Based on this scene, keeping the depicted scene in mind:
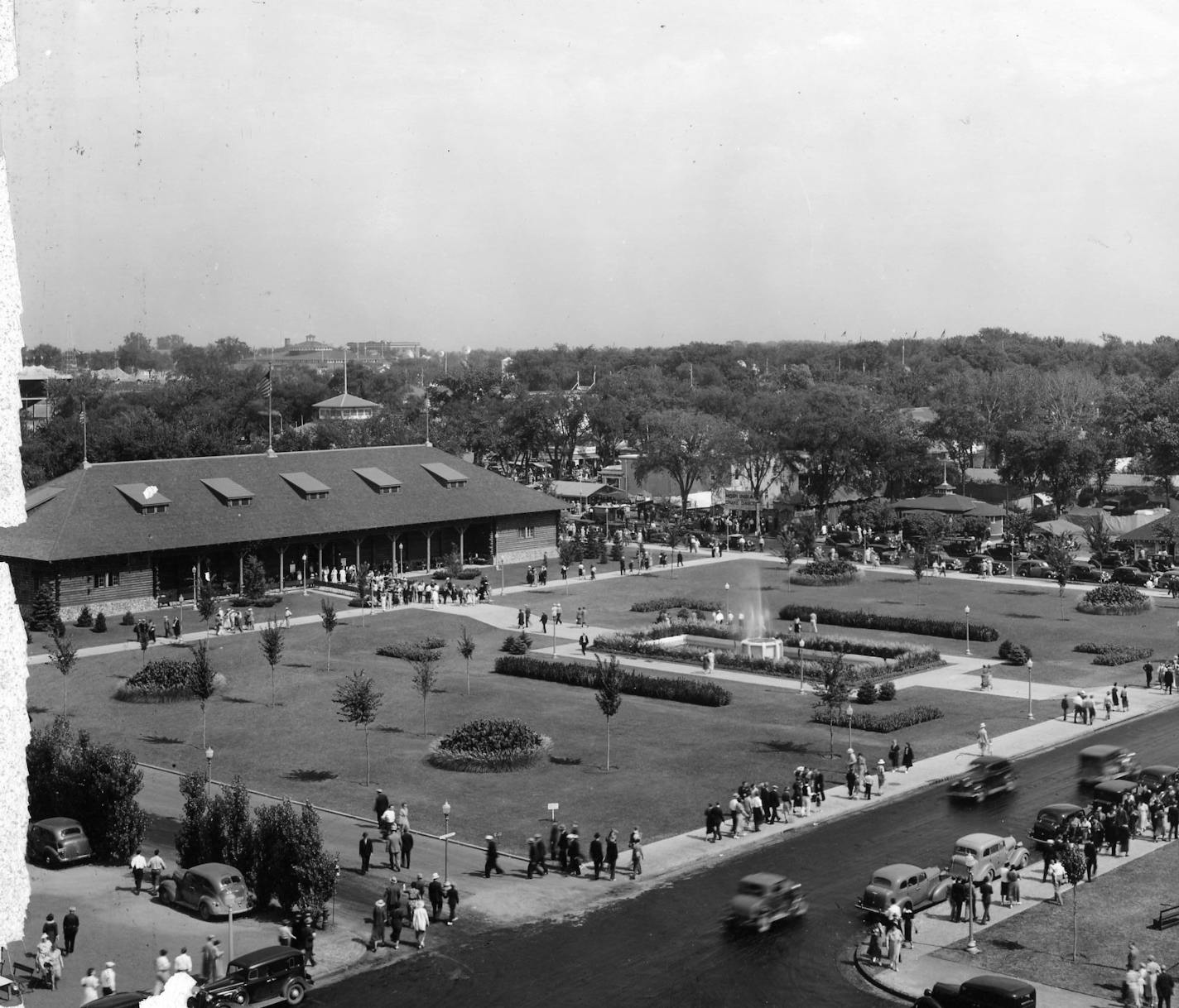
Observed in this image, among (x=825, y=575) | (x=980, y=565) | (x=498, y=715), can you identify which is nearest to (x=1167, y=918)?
(x=498, y=715)

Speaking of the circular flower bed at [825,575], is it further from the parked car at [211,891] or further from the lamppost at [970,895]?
the parked car at [211,891]

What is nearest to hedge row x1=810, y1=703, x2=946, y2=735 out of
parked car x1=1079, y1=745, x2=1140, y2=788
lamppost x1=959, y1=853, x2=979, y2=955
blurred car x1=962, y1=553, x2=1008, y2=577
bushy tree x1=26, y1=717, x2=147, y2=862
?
parked car x1=1079, y1=745, x2=1140, y2=788

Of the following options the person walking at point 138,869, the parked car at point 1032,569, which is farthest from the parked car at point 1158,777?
the parked car at point 1032,569

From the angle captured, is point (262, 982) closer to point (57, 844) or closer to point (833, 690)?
point (57, 844)

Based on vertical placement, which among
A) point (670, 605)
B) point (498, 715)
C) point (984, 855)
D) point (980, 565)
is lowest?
point (498, 715)

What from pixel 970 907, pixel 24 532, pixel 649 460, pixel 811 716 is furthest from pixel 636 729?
pixel 649 460

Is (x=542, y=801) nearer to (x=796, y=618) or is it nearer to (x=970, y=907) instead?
(x=970, y=907)
